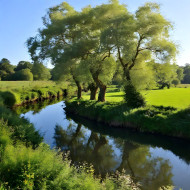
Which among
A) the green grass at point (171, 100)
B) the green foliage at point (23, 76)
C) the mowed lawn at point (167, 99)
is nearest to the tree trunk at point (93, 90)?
the mowed lawn at point (167, 99)

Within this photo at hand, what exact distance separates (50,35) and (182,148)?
2198 centimetres

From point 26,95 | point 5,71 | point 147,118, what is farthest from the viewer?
point 5,71

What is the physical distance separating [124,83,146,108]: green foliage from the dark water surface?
138 inches

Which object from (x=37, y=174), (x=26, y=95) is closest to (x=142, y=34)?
(x=37, y=174)

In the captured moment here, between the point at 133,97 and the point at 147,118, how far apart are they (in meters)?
3.69

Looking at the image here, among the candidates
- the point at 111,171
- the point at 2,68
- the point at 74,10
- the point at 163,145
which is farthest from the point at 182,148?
the point at 2,68

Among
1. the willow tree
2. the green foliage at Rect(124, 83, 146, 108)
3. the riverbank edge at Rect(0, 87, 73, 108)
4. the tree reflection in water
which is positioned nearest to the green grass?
the green foliage at Rect(124, 83, 146, 108)

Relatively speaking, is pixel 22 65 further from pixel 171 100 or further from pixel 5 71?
pixel 171 100

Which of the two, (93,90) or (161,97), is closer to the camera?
(93,90)

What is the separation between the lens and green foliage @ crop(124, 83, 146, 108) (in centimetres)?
2011

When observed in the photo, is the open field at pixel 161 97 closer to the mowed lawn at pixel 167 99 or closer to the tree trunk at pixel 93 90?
the mowed lawn at pixel 167 99

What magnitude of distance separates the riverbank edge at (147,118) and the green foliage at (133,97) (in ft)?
2.53

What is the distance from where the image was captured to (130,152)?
13.1 metres

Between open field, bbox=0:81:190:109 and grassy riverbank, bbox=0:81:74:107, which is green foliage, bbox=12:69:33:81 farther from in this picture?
open field, bbox=0:81:190:109
